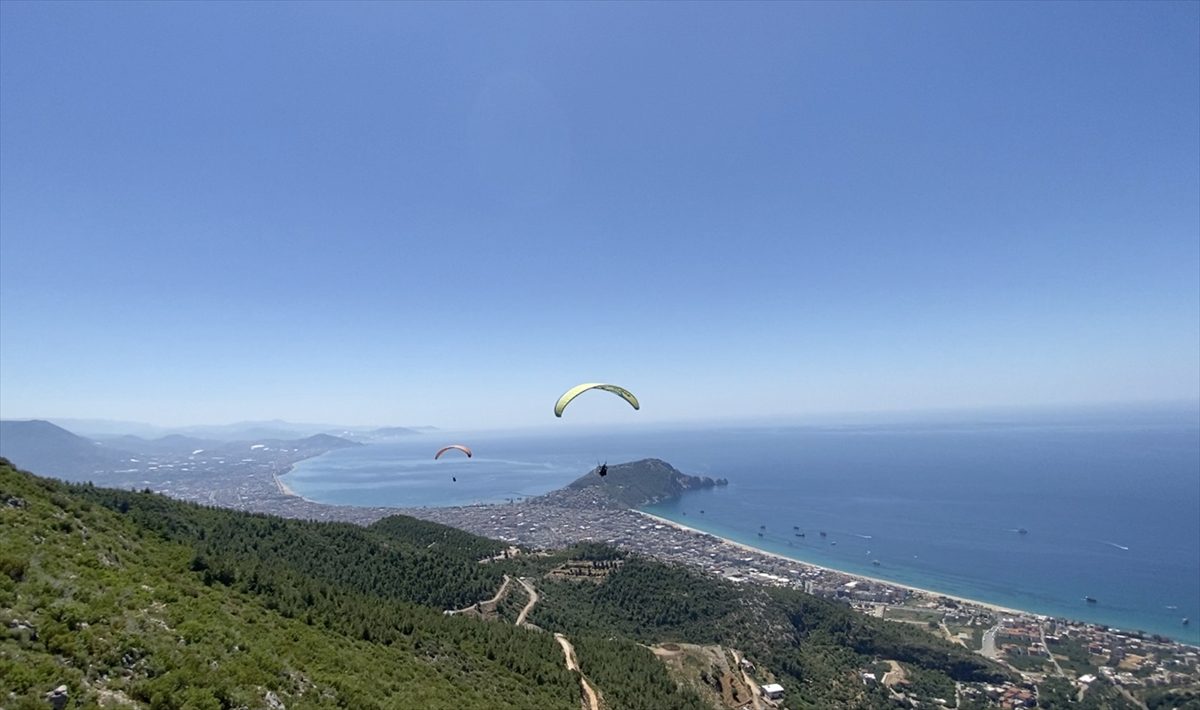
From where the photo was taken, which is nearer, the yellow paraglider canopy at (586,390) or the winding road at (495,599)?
the yellow paraglider canopy at (586,390)

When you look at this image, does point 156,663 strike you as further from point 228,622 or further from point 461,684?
point 461,684

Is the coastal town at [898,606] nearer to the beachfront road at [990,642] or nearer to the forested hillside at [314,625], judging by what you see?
the beachfront road at [990,642]

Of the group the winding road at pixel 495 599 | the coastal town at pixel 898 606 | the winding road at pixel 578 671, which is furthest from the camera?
the coastal town at pixel 898 606

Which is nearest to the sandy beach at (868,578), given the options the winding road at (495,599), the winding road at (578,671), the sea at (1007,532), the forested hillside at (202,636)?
the sea at (1007,532)

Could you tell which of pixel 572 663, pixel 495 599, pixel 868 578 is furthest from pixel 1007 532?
pixel 572 663

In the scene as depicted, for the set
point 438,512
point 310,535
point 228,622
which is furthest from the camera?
point 438,512

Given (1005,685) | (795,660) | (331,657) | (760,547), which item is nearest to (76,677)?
(331,657)

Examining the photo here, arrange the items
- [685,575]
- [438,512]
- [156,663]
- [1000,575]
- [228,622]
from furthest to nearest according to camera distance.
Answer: [438,512]
[1000,575]
[685,575]
[228,622]
[156,663]

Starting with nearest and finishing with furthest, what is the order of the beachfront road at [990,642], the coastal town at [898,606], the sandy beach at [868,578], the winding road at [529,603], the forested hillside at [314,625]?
the forested hillside at [314,625] < the winding road at [529,603] < the coastal town at [898,606] < the beachfront road at [990,642] < the sandy beach at [868,578]

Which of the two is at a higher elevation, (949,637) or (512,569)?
(512,569)
